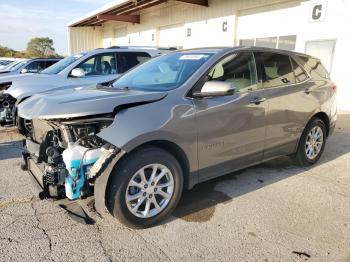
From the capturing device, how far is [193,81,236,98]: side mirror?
135 inches

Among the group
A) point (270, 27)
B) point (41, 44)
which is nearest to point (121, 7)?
point (270, 27)

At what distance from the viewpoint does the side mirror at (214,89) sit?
11.3 ft

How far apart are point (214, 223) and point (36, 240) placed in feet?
5.64

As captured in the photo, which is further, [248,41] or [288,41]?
[248,41]

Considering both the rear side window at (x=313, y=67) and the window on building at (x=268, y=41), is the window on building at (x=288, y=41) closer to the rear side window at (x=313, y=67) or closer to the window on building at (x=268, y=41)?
the window on building at (x=268, y=41)

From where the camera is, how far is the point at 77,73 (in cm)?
686

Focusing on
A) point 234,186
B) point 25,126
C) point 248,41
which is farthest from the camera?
point 248,41

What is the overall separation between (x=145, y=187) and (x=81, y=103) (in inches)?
39.4

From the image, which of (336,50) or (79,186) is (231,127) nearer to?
(79,186)

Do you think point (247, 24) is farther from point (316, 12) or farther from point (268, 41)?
point (316, 12)

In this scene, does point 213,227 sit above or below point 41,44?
below

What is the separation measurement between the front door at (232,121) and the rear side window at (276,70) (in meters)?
0.21

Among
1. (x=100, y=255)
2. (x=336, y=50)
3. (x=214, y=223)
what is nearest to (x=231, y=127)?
(x=214, y=223)

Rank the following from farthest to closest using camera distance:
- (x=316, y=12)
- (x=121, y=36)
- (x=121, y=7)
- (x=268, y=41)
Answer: (x=121, y=36), (x=121, y=7), (x=268, y=41), (x=316, y=12)
